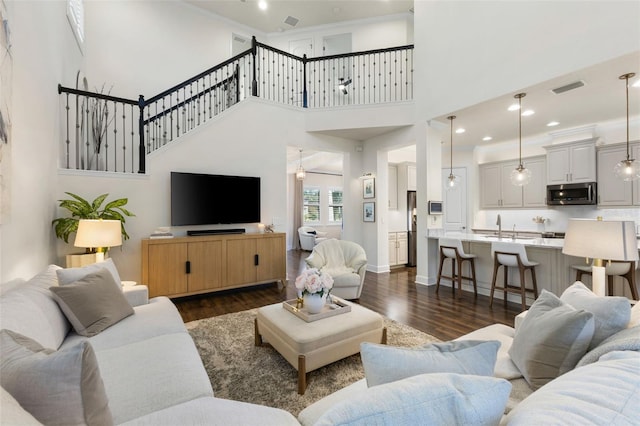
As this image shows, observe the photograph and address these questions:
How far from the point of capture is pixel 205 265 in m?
4.10

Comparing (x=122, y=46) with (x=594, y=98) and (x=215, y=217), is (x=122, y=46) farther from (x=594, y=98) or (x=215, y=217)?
(x=594, y=98)

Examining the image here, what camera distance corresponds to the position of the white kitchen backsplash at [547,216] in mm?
→ 5223

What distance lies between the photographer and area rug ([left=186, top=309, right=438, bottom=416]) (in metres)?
1.92

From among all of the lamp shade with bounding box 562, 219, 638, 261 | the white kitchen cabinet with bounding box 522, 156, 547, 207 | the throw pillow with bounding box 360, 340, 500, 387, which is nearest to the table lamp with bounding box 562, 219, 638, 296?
the lamp shade with bounding box 562, 219, 638, 261

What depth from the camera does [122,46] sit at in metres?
5.20

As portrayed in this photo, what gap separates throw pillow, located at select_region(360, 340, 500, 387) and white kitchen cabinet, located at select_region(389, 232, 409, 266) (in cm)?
552

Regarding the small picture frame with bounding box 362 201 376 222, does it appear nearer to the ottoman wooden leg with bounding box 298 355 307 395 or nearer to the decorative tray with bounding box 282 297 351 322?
the decorative tray with bounding box 282 297 351 322

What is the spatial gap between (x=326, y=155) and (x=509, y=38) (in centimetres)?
556

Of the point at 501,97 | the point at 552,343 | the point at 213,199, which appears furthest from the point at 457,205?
the point at 552,343

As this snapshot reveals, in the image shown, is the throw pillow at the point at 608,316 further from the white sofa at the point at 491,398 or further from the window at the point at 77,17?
the window at the point at 77,17

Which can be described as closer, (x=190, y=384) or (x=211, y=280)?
(x=190, y=384)

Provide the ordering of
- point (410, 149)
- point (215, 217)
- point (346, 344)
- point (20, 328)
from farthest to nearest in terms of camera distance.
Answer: point (410, 149), point (215, 217), point (346, 344), point (20, 328)

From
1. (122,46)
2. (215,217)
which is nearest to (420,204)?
(215,217)

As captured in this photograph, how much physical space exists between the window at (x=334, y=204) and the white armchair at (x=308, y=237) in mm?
1532
